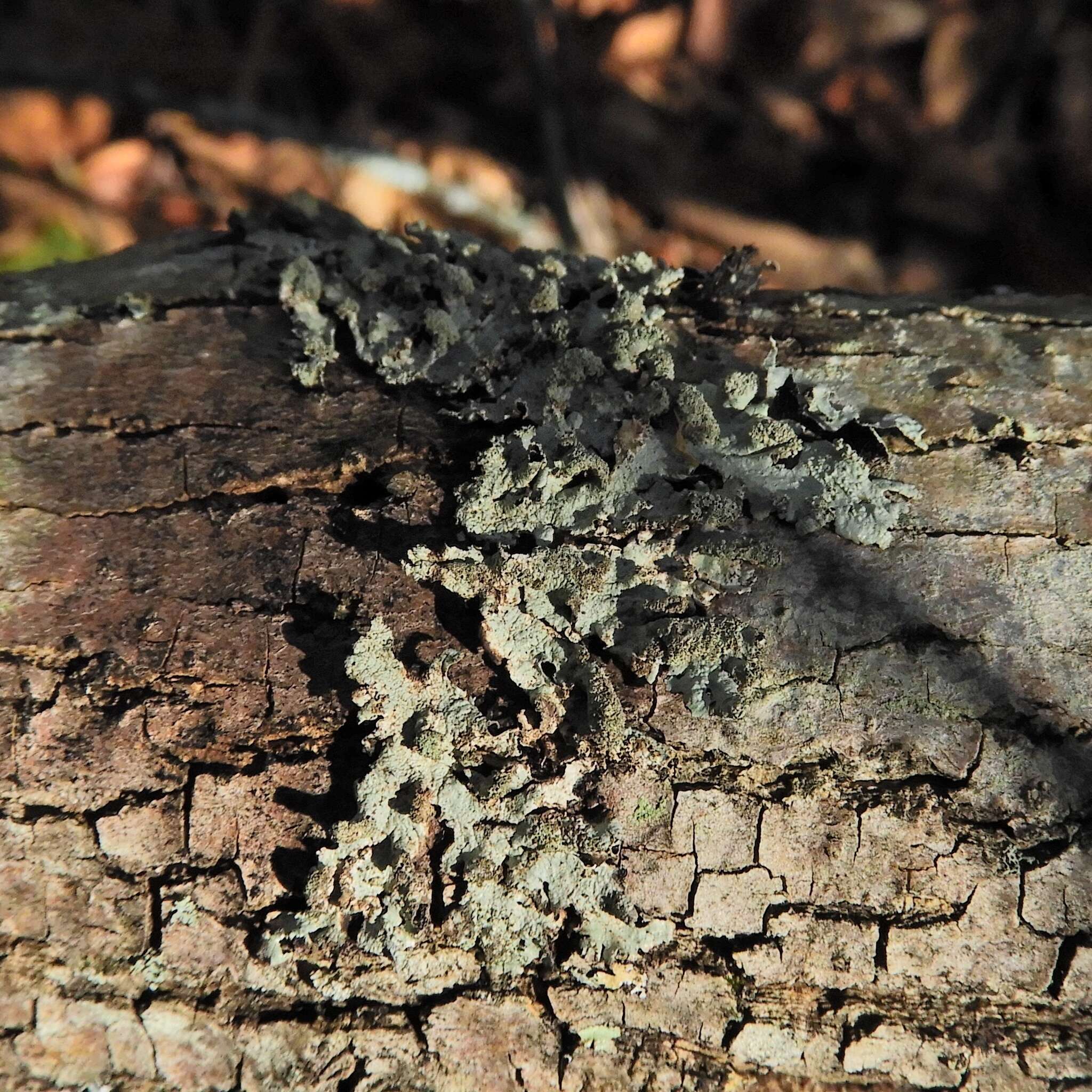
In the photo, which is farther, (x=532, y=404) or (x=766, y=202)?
(x=766, y=202)

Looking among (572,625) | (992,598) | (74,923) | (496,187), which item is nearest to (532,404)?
(572,625)

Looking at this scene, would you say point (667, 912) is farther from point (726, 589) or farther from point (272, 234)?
point (272, 234)

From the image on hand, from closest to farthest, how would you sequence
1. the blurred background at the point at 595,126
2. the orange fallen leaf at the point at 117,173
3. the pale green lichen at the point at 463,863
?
the pale green lichen at the point at 463,863
the blurred background at the point at 595,126
the orange fallen leaf at the point at 117,173

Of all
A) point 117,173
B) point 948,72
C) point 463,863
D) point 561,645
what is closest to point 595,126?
point 948,72

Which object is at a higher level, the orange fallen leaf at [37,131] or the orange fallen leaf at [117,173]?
the orange fallen leaf at [37,131]

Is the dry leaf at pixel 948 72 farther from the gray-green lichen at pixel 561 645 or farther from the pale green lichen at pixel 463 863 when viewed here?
the pale green lichen at pixel 463 863

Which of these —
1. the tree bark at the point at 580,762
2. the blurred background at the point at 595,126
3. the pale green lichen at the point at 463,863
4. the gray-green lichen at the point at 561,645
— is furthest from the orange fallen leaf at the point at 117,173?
the pale green lichen at the point at 463,863

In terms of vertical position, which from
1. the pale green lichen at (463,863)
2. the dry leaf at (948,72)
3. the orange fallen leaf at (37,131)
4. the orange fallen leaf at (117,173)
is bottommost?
the pale green lichen at (463,863)
